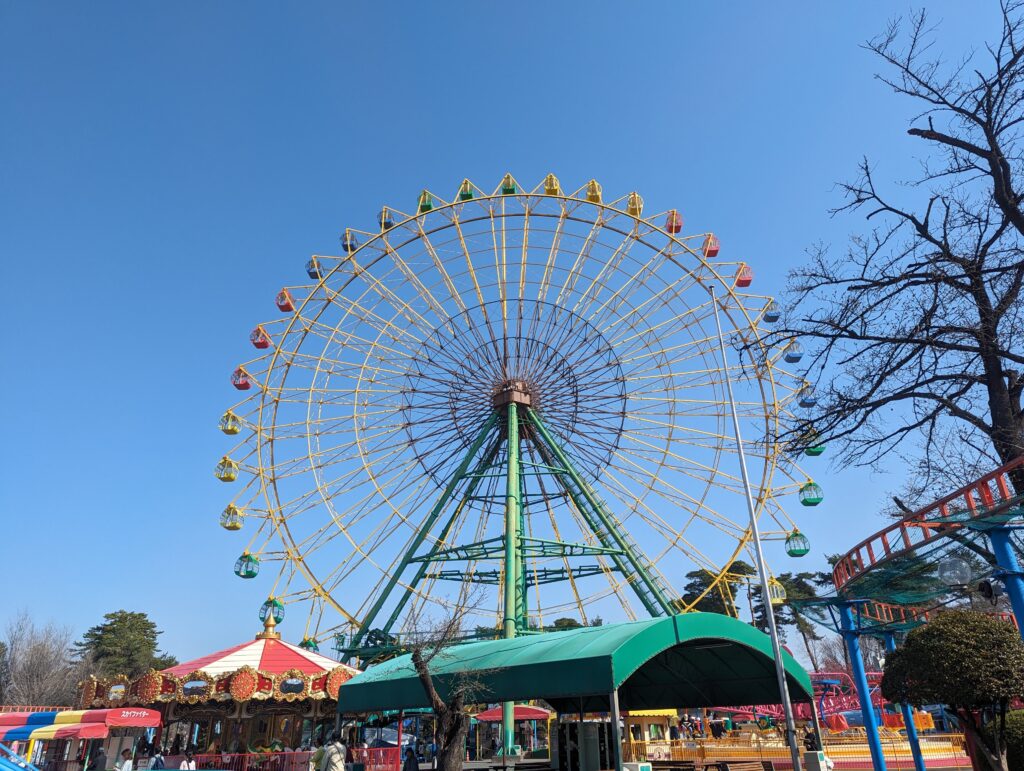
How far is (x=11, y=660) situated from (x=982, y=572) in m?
65.0

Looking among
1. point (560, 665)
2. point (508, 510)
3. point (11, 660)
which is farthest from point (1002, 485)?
point (11, 660)

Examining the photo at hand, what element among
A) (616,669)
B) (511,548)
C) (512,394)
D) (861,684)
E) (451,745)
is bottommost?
(451,745)

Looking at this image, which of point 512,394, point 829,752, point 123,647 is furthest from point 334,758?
point 123,647

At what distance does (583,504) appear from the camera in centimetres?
2539

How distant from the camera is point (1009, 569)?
1033cm

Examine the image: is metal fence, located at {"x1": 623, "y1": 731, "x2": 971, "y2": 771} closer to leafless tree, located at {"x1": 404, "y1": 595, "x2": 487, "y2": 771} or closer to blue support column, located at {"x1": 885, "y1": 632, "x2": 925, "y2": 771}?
blue support column, located at {"x1": 885, "y1": 632, "x2": 925, "y2": 771}

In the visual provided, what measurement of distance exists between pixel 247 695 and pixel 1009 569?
15680 mm

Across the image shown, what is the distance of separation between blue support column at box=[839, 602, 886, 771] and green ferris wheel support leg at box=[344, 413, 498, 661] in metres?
12.8

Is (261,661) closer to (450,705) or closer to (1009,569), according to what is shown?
(450,705)

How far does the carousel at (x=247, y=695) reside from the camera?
1795cm

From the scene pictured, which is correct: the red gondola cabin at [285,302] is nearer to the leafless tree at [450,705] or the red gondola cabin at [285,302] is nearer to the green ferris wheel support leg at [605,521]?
the green ferris wheel support leg at [605,521]

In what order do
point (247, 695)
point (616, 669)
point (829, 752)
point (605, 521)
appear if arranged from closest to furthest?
1. point (616, 669)
2. point (247, 695)
3. point (829, 752)
4. point (605, 521)

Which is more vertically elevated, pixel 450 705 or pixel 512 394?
pixel 512 394

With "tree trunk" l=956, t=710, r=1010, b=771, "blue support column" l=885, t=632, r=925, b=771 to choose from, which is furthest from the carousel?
"tree trunk" l=956, t=710, r=1010, b=771
